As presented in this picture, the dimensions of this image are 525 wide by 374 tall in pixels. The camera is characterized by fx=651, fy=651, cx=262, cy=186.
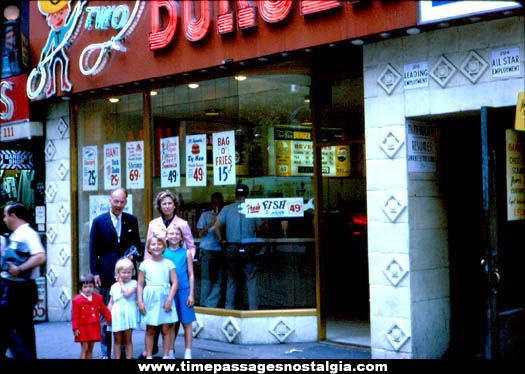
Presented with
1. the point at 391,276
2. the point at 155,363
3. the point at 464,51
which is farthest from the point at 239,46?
the point at 155,363

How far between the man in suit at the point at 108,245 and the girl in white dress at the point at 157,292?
26.0 inches

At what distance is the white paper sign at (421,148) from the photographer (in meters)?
7.48


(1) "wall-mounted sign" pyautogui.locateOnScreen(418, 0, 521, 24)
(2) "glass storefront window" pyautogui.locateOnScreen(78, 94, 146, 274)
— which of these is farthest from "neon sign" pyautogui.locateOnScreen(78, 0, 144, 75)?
(1) "wall-mounted sign" pyautogui.locateOnScreen(418, 0, 521, 24)

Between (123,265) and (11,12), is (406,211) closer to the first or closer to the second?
(123,265)

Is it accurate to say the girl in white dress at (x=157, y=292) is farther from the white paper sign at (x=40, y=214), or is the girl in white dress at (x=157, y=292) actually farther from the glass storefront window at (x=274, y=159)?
the white paper sign at (x=40, y=214)

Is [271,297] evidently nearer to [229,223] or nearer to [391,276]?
[229,223]

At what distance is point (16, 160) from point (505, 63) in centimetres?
809

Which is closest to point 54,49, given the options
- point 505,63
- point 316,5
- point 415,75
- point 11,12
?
point 11,12

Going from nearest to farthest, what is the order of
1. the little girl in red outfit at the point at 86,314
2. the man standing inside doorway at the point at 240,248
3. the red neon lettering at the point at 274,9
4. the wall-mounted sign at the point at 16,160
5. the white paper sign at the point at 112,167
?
1. the little girl in red outfit at the point at 86,314
2. the red neon lettering at the point at 274,9
3. the man standing inside doorway at the point at 240,248
4. the white paper sign at the point at 112,167
5. the wall-mounted sign at the point at 16,160

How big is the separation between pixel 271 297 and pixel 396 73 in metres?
3.50

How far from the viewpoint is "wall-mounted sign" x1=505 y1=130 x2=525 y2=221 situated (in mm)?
6738

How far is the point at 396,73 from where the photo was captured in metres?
7.46

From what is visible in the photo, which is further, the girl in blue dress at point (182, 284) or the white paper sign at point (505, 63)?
the girl in blue dress at point (182, 284)

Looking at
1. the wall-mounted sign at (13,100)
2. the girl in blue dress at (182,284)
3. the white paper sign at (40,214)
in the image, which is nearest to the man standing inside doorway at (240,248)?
the girl in blue dress at (182,284)
